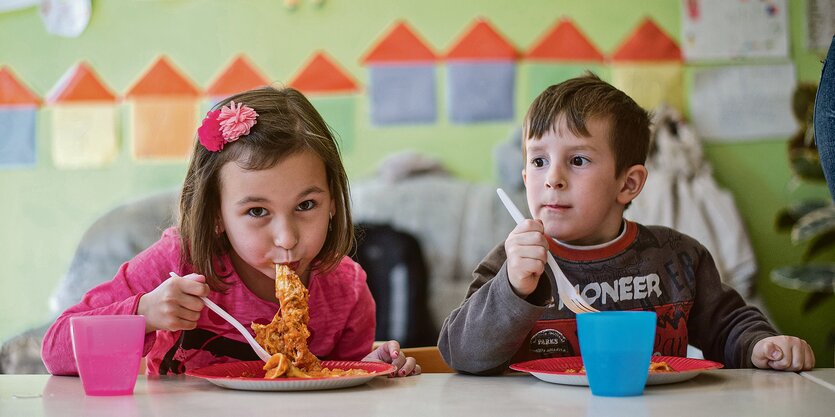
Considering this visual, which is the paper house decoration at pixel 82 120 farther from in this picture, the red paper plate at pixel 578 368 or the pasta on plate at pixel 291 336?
the red paper plate at pixel 578 368

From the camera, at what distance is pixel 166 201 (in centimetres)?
310

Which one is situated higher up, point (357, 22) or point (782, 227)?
point (357, 22)

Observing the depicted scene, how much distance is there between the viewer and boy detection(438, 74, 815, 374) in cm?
127

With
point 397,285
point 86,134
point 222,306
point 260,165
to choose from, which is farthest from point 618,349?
point 86,134

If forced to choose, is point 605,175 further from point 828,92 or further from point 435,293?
point 435,293

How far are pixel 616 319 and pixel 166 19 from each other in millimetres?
2864

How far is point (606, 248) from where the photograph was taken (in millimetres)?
1333

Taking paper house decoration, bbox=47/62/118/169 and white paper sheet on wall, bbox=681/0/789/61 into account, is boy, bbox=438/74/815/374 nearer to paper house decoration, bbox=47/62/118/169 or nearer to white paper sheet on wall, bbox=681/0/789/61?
white paper sheet on wall, bbox=681/0/789/61

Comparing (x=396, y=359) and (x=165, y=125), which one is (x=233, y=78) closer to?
(x=165, y=125)

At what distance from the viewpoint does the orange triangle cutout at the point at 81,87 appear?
3.34 meters

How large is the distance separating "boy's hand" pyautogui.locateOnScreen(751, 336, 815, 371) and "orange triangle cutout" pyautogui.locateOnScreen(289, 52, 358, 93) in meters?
2.34

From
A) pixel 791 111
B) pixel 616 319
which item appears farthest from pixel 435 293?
pixel 616 319

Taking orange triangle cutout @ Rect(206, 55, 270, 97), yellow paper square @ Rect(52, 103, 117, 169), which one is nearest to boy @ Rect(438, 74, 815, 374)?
orange triangle cutout @ Rect(206, 55, 270, 97)

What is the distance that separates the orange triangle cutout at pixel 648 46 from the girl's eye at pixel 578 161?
207 centimetres
